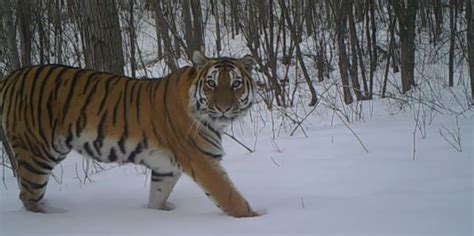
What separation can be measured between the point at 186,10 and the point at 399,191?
7.79 meters

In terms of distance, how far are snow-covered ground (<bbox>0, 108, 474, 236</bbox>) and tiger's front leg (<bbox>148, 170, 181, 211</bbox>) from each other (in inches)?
4.7

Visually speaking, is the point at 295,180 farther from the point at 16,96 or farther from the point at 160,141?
the point at 16,96

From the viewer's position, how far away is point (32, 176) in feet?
12.0

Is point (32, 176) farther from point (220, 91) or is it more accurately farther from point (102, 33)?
point (102, 33)

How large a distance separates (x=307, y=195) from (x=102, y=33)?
2.91 m

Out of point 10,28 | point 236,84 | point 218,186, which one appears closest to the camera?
point 218,186

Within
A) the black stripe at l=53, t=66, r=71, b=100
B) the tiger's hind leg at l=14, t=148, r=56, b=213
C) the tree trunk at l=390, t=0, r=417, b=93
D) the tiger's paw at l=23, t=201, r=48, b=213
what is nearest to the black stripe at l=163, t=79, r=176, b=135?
the black stripe at l=53, t=66, r=71, b=100

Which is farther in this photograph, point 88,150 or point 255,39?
point 255,39

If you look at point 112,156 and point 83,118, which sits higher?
point 83,118

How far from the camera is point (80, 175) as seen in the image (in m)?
5.26

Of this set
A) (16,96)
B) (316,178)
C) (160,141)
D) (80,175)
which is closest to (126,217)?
(160,141)

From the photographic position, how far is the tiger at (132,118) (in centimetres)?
346

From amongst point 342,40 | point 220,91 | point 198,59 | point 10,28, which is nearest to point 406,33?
point 342,40

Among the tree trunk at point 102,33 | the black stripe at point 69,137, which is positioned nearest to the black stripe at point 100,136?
the black stripe at point 69,137
